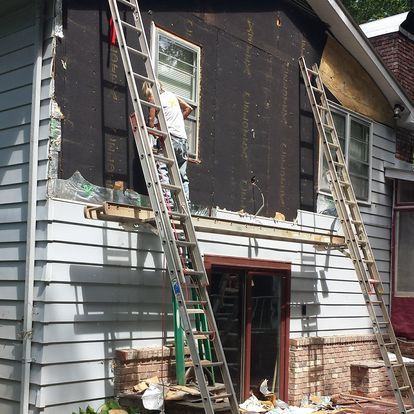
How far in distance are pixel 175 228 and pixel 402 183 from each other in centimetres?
643

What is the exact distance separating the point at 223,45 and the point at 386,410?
5.41 meters

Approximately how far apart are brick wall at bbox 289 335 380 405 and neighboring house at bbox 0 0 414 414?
3 cm

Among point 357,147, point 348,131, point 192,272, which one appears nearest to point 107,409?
point 192,272

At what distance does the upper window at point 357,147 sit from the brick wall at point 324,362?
2.45 meters

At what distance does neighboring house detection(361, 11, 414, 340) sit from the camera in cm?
1127

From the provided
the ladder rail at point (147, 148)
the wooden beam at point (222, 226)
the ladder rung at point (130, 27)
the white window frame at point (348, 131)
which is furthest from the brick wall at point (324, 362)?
the ladder rung at point (130, 27)

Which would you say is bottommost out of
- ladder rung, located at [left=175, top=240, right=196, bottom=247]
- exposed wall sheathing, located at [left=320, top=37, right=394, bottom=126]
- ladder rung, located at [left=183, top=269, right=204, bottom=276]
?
ladder rung, located at [left=183, top=269, right=204, bottom=276]

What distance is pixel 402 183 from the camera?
11750mm

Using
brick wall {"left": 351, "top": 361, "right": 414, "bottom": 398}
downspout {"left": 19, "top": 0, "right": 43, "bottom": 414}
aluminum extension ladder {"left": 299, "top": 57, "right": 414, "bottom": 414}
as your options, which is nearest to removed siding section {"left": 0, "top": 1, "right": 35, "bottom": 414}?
downspout {"left": 19, "top": 0, "right": 43, "bottom": 414}

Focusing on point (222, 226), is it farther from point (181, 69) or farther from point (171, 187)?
point (181, 69)

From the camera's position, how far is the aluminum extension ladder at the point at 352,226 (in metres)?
8.24

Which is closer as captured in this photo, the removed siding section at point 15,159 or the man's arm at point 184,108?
the removed siding section at point 15,159

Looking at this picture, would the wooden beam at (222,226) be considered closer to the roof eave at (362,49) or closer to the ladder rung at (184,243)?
the ladder rung at (184,243)

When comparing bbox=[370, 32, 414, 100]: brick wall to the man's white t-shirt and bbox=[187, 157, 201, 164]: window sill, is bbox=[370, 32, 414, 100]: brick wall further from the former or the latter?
the man's white t-shirt
